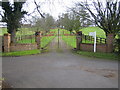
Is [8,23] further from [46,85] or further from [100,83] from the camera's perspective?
[100,83]

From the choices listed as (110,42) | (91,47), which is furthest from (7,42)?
(110,42)

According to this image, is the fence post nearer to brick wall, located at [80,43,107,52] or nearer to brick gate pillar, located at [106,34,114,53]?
brick wall, located at [80,43,107,52]

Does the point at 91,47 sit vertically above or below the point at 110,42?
below

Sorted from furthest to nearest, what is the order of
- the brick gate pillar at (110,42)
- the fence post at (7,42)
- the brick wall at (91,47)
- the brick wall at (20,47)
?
1. the brick wall at (20,47)
2. the fence post at (7,42)
3. the brick wall at (91,47)
4. the brick gate pillar at (110,42)

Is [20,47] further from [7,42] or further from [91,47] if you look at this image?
[91,47]

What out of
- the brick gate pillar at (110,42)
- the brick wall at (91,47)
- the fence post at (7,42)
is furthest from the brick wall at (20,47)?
the brick gate pillar at (110,42)

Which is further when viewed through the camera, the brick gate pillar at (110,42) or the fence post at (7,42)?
the fence post at (7,42)

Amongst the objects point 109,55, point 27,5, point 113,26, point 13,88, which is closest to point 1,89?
point 13,88

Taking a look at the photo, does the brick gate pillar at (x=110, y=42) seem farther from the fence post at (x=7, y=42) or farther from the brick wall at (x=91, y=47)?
the fence post at (x=7, y=42)

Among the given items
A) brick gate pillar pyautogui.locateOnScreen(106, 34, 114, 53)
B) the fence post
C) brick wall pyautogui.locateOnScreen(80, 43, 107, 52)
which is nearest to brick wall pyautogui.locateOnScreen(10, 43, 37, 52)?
the fence post

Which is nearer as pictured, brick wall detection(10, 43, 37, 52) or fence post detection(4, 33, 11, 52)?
fence post detection(4, 33, 11, 52)

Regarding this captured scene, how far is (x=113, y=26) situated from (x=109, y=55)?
218 inches

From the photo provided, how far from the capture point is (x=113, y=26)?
15031mm

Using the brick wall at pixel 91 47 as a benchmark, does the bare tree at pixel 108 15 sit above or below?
above
